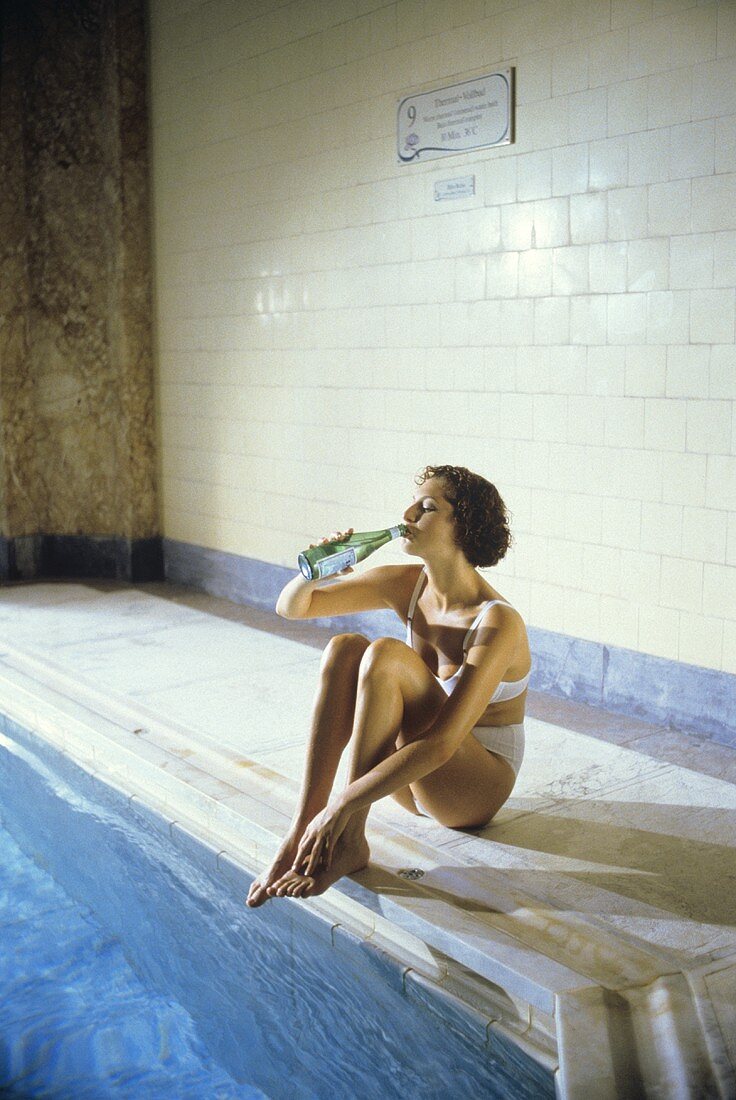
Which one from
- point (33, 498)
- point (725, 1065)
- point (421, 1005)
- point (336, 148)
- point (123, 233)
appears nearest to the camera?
point (725, 1065)

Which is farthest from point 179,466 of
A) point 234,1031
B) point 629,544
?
point 234,1031

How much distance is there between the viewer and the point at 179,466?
24.5ft

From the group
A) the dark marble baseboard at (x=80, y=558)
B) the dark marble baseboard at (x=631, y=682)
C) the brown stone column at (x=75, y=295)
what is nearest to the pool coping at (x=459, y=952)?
the dark marble baseboard at (x=631, y=682)

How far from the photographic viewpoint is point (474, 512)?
326 cm

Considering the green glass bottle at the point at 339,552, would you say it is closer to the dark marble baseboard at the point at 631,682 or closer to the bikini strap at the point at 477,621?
the bikini strap at the point at 477,621

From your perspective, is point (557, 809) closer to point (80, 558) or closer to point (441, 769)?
point (441, 769)

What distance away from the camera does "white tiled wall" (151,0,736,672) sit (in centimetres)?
425

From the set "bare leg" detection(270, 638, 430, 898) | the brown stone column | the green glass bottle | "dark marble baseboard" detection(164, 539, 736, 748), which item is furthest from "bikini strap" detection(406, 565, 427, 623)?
the brown stone column

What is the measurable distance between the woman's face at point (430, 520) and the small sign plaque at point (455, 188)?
227cm

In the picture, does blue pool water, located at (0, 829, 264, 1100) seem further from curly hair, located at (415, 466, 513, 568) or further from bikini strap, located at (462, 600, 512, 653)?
curly hair, located at (415, 466, 513, 568)

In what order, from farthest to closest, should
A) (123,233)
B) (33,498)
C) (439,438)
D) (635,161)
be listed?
(33,498) < (123,233) < (439,438) < (635,161)

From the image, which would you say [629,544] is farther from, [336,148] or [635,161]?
[336,148]

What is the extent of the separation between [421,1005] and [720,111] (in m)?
3.13

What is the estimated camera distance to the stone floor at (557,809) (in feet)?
8.98
